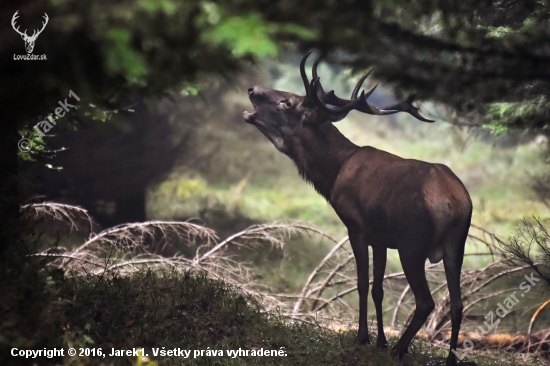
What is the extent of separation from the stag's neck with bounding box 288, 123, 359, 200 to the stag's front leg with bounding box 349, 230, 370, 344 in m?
0.66

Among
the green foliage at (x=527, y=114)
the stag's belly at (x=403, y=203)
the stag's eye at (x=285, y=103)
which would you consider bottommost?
the stag's belly at (x=403, y=203)

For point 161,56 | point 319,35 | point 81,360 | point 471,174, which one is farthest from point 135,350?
point 471,174

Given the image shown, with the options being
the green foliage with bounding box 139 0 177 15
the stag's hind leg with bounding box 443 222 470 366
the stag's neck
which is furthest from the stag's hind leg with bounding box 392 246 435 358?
the green foliage with bounding box 139 0 177 15

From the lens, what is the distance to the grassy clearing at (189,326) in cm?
450

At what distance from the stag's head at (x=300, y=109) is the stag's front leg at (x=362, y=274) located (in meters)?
1.28

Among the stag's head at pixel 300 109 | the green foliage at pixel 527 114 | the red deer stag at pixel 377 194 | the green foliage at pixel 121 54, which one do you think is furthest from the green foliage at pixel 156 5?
the stag's head at pixel 300 109

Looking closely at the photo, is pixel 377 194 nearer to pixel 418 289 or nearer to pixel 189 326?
pixel 418 289

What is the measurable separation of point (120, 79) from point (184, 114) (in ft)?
34.9

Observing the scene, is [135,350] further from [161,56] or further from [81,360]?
[161,56]

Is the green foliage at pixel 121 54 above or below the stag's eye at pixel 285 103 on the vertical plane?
below

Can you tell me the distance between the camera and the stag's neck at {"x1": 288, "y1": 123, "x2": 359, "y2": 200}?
571 centimetres

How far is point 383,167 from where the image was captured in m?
5.35

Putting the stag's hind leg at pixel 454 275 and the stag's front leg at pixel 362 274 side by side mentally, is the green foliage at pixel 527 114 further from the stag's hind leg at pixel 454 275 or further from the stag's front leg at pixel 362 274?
the stag's front leg at pixel 362 274

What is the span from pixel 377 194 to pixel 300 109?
1.30 meters
